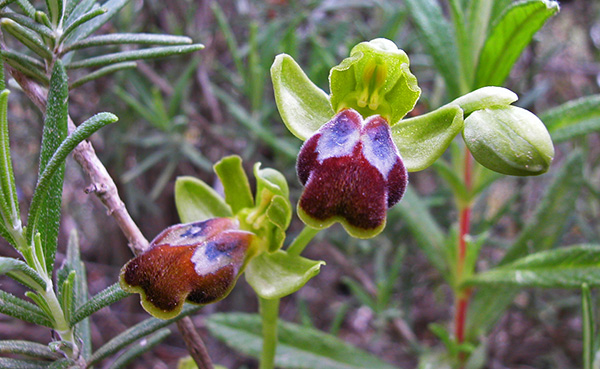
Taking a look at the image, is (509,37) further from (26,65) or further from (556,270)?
(26,65)

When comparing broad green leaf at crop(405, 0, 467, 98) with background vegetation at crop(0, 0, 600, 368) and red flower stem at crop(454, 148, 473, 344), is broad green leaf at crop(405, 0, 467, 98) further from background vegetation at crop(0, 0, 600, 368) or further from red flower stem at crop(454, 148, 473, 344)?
background vegetation at crop(0, 0, 600, 368)

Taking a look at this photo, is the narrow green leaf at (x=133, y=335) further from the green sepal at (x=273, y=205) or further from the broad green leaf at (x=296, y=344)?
the broad green leaf at (x=296, y=344)

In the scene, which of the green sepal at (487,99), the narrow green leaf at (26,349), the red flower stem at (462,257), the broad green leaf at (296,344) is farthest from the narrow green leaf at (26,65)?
the red flower stem at (462,257)

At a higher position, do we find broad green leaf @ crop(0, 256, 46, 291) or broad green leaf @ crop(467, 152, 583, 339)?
broad green leaf @ crop(0, 256, 46, 291)

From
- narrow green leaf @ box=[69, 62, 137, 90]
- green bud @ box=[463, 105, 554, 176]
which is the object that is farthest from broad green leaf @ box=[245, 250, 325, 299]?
narrow green leaf @ box=[69, 62, 137, 90]

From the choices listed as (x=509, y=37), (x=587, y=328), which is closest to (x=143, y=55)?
(x=509, y=37)

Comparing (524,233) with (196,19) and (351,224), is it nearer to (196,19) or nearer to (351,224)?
(351,224)
